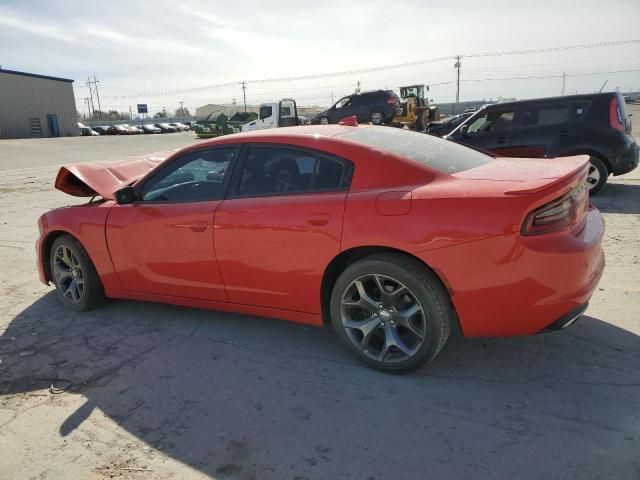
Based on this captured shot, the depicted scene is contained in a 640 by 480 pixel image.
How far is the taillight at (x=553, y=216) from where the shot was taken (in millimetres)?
2559

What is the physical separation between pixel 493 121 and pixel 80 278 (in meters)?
7.23

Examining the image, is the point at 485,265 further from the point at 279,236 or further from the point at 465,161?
the point at 279,236

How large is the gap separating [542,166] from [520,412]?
1.54 metres

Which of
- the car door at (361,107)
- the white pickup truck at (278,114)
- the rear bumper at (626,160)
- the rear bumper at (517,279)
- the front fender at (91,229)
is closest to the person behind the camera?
the rear bumper at (517,279)

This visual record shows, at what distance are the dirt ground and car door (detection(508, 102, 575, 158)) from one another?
4.50m

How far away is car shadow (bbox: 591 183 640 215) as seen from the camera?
6903 millimetres

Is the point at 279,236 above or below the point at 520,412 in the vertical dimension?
above

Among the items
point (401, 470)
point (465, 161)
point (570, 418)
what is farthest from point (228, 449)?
point (465, 161)

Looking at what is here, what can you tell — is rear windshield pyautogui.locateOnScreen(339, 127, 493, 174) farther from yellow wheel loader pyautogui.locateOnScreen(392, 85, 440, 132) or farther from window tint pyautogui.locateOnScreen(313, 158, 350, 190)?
yellow wheel loader pyautogui.locateOnScreen(392, 85, 440, 132)

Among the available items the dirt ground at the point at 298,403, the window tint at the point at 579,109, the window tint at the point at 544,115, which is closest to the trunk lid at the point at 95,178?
the dirt ground at the point at 298,403

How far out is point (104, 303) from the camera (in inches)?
174

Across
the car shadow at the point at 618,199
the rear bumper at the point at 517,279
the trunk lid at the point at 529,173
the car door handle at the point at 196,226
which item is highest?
the trunk lid at the point at 529,173

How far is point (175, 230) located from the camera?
3625mm

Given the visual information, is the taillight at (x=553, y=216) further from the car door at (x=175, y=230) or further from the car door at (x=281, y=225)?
the car door at (x=175, y=230)
